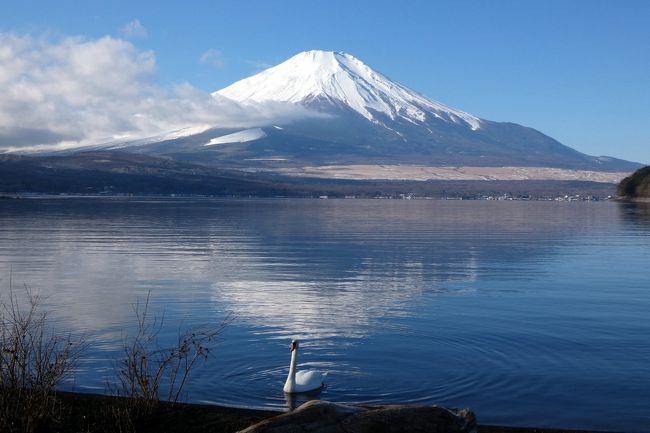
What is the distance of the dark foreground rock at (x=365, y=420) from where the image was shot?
232 inches

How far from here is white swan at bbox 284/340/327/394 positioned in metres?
9.39

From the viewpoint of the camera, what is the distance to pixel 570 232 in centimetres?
4028

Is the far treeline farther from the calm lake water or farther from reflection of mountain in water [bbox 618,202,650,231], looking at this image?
the calm lake water

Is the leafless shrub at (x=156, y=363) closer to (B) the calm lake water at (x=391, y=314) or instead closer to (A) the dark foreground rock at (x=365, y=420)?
(B) the calm lake water at (x=391, y=314)

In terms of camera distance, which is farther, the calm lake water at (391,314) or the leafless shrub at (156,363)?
the calm lake water at (391,314)

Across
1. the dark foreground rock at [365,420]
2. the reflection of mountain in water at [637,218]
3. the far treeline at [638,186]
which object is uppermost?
the far treeline at [638,186]

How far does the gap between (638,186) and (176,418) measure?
356 ft

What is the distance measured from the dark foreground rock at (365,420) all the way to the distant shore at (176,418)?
1.84 meters

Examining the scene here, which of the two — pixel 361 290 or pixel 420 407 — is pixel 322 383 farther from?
pixel 361 290

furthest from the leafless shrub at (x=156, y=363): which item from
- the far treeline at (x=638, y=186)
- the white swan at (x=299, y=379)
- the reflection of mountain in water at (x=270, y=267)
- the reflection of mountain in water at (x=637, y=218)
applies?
the far treeline at (x=638, y=186)

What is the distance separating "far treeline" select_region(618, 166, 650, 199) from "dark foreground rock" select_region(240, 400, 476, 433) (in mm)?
104083

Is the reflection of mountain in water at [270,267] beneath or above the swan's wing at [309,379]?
above

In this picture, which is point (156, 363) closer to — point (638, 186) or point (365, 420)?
point (365, 420)

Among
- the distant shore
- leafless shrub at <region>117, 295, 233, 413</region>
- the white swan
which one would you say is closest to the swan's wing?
the white swan
